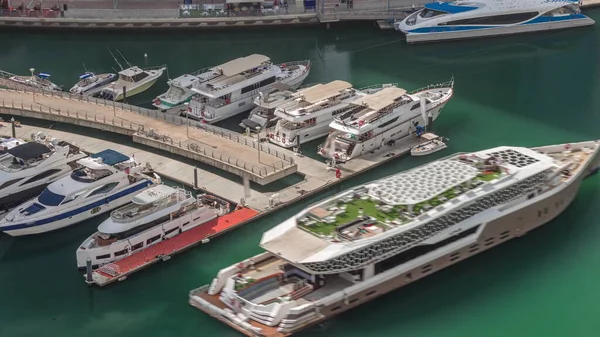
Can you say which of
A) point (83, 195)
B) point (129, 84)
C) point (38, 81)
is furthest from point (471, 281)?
point (38, 81)

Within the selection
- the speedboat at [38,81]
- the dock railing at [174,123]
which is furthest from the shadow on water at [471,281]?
the speedboat at [38,81]

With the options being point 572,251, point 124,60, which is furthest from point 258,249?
point 124,60

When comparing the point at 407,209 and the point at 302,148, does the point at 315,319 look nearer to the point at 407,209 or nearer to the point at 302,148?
the point at 407,209

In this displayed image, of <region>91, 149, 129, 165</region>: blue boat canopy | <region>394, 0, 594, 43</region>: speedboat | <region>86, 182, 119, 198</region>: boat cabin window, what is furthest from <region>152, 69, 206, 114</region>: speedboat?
<region>394, 0, 594, 43</region>: speedboat

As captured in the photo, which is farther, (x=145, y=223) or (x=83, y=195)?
(x=83, y=195)

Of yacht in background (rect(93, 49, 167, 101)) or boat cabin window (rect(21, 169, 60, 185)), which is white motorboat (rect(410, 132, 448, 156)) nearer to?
yacht in background (rect(93, 49, 167, 101))

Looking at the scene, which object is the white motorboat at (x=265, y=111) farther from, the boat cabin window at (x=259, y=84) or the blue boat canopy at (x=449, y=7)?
the blue boat canopy at (x=449, y=7)

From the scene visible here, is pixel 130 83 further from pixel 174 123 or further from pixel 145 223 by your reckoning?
pixel 145 223
